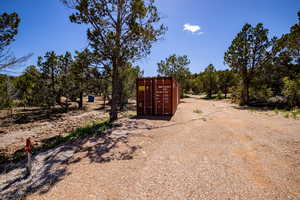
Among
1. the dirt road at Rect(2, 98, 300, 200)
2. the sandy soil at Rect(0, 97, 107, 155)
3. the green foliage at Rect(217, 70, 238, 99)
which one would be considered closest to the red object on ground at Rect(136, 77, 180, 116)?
the dirt road at Rect(2, 98, 300, 200)

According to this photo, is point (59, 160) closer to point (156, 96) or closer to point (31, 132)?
→ point (156, 96)

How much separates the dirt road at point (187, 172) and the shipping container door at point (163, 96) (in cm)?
490

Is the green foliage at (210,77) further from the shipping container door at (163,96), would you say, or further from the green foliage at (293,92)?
the shipping container door at (163,96)

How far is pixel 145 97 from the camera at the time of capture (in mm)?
10055

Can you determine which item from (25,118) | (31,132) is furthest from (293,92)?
(25,118)

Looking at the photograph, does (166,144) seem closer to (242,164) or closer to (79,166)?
(242,164)

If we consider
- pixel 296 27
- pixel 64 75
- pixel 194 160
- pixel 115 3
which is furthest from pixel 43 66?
pixel 296 27

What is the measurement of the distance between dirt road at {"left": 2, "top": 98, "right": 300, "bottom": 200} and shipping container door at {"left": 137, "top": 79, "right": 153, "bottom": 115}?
526 centimetres

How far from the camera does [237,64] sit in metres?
17.3

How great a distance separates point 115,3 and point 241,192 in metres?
9.59

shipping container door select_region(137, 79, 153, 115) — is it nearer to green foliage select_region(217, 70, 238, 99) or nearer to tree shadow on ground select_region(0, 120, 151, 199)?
tree shadow on ground select_region(0, 120, 151, 199)

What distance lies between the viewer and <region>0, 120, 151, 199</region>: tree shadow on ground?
257 cm

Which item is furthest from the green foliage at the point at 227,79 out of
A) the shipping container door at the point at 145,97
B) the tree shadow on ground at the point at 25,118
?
the tree shadow on ground at the point at 25,118

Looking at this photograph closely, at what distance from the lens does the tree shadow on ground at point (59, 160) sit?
8.45ft
